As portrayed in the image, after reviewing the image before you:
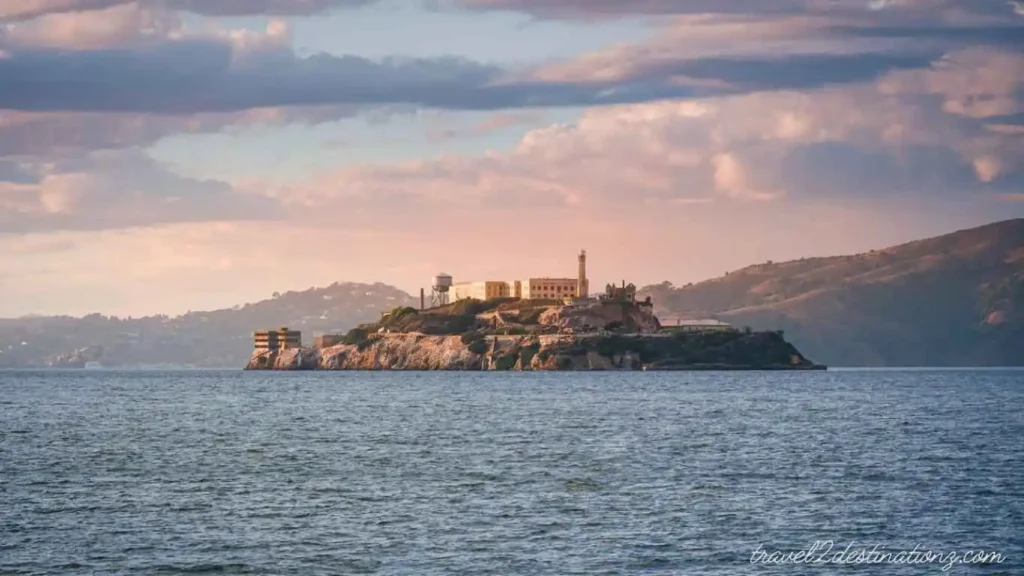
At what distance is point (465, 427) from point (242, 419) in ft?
85.8

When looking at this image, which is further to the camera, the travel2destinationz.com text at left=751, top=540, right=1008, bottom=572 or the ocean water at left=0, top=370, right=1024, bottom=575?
the ocean water at left=0, top=370, right=1024, bottom=575

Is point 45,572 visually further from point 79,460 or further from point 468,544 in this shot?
point 79,460

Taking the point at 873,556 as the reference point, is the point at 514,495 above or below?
above

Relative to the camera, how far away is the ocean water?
5384 cm

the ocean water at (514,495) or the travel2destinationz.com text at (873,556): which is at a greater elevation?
the ocean water at (514,495)

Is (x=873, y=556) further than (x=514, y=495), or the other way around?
(x=514, y=495)

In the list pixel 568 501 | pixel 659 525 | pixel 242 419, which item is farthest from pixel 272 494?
pixel 242 419

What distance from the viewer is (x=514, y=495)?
70438 mm

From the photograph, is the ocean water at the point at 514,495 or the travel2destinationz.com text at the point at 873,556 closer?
the travel2destinationz.com text at the point at 873,556

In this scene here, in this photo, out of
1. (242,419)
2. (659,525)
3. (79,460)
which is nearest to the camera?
(659,525)

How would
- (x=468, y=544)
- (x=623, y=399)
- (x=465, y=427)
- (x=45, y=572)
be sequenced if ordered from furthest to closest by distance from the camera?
(x=623, y=399) → (x=465, y=427) → (x=468, y=544) → (x=45, y=572)

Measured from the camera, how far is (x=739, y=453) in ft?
299

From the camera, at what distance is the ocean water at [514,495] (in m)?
53.8

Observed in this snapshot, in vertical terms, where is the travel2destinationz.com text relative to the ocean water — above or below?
below
